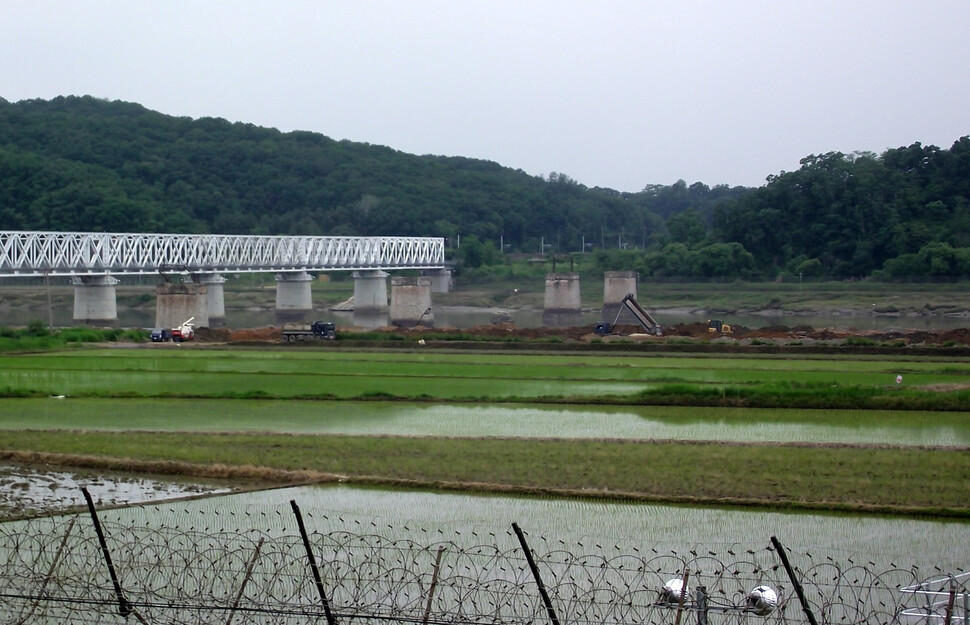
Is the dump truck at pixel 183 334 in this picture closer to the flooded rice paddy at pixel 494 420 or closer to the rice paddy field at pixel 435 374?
the rice paddy field at pixel 435 374

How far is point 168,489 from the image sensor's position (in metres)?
18.5

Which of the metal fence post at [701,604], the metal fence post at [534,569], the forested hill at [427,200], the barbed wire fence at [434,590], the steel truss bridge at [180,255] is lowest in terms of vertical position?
the barbed wire fence at [434,590]

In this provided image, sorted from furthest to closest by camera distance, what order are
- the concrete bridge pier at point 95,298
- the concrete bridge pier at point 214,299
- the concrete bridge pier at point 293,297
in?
the concrete bridge pier at point 293,297
the concrete bridge pier at point 214,299
the concrete bridge pier at point 95,298

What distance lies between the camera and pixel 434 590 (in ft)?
36.0

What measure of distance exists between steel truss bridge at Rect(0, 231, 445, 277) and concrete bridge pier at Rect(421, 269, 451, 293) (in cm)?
90

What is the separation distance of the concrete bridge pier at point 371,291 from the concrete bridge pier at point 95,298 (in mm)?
29563

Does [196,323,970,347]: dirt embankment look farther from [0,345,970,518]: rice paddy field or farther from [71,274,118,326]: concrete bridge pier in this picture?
[71,274,118,326]: concrete bridge pier

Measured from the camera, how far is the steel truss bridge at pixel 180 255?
75.6 metres

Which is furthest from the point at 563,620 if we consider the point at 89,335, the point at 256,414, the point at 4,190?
the point at 4,190

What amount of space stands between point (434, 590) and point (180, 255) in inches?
3510

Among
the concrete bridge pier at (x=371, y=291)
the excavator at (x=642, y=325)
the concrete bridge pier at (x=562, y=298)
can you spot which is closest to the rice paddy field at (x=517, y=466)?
the excavator at (x=642, y=325)

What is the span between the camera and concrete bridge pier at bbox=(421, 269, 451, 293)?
123625mm

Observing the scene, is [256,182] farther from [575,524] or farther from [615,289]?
[575,524]

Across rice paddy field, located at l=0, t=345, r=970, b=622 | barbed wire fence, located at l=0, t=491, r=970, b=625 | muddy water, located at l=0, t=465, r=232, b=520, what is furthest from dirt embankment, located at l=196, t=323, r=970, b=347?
barbed wire fence, located at l=0, t=491, r=970, b=625
